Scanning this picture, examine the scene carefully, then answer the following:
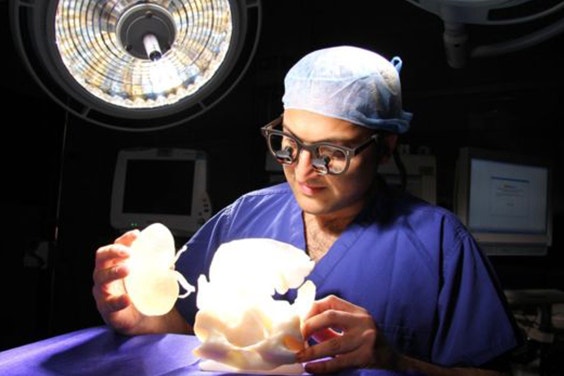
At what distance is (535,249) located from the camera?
2.54 metres

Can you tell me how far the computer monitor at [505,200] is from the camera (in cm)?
236

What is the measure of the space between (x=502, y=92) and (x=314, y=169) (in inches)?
68.8

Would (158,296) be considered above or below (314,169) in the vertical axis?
below

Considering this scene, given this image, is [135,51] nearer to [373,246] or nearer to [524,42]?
[373,246]

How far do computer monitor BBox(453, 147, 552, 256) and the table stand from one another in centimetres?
176

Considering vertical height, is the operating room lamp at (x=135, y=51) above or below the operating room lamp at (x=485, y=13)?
below

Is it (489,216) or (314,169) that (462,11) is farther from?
(489,216)

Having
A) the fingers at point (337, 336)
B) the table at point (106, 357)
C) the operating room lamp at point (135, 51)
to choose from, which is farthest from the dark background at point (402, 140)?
the fingers at point (337, 336)

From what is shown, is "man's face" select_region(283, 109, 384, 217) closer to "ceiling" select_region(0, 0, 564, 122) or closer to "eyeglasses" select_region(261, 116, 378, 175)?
"eyeglasses" select_region(261, 116, 378, 175)

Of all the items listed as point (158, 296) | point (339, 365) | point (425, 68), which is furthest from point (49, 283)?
point (425, 68)

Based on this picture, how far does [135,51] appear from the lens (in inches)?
33.6

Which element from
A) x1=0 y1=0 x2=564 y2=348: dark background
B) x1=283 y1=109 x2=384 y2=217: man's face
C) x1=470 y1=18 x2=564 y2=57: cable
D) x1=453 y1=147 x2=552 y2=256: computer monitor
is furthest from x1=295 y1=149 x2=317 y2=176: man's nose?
x1=453 y1=147 x2=552 y2=256: computer monitor

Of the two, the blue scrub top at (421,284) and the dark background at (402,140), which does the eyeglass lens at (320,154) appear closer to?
the blue scrub top at (421,284)

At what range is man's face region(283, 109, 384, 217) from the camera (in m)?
1.09
